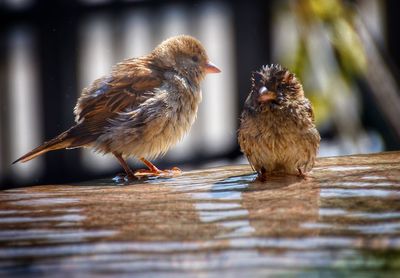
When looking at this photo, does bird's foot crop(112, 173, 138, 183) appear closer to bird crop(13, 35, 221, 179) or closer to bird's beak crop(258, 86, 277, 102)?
bird crop(13, 35, 221, 179)

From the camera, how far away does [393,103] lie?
2.26 meters

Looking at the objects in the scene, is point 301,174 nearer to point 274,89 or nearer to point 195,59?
point 274,89

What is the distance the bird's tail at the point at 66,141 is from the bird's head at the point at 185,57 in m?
0.82

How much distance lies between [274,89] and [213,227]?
1.75 m

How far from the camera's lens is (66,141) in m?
5.73

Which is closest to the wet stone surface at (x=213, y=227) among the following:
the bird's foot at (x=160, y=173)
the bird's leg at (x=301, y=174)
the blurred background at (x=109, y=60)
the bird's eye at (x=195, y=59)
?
the bird's leg at (x=301, y=174)

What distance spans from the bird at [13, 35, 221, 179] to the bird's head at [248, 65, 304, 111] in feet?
3.43

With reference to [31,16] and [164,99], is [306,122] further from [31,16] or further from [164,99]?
[31,16]

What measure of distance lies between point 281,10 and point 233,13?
4606 millimetres

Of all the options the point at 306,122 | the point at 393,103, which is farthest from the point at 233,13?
the point at 393,103

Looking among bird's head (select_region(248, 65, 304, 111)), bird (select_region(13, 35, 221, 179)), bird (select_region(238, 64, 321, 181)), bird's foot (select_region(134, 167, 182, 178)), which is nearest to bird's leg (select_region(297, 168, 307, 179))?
bird (select_region(238, 64, 321, 181))

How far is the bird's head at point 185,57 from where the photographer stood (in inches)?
246

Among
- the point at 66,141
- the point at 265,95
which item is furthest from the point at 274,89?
the point at 66,141

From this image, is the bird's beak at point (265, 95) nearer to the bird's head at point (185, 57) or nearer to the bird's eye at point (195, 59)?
the bird's head at point (185, 57)
